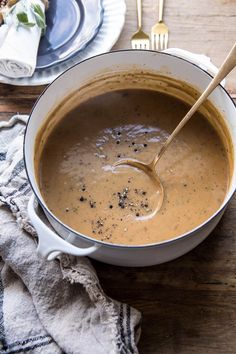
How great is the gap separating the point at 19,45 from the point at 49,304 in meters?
0.62

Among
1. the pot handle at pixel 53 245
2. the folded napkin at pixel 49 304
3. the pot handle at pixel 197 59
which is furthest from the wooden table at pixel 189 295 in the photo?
the pot handle at pixel 197 59

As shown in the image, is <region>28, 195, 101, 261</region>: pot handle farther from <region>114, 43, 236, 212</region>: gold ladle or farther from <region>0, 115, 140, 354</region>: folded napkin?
<region>114, 43, 236, 212</region>: gold ladle

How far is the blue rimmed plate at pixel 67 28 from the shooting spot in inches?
55.7

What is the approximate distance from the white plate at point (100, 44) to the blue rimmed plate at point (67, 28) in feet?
0.05

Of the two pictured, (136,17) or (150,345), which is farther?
(136,17)

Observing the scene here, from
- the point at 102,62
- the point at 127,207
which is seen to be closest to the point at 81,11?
the point at 102,62

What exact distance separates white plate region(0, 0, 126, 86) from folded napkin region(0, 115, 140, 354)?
33 cm

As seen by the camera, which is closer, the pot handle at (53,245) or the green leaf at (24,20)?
the pot handle at (53,245)

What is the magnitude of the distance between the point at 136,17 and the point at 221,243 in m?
0.64

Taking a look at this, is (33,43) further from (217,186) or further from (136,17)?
(217,186)

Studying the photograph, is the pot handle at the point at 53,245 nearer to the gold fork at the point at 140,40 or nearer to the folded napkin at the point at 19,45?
the folded napkin at the point at 19,45

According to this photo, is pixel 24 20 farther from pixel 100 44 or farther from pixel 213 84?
pixel 213 84

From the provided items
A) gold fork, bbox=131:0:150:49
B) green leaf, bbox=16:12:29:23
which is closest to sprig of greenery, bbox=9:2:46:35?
green leaf, bbox=16:12:29:23

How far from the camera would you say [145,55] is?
3.95 ft
